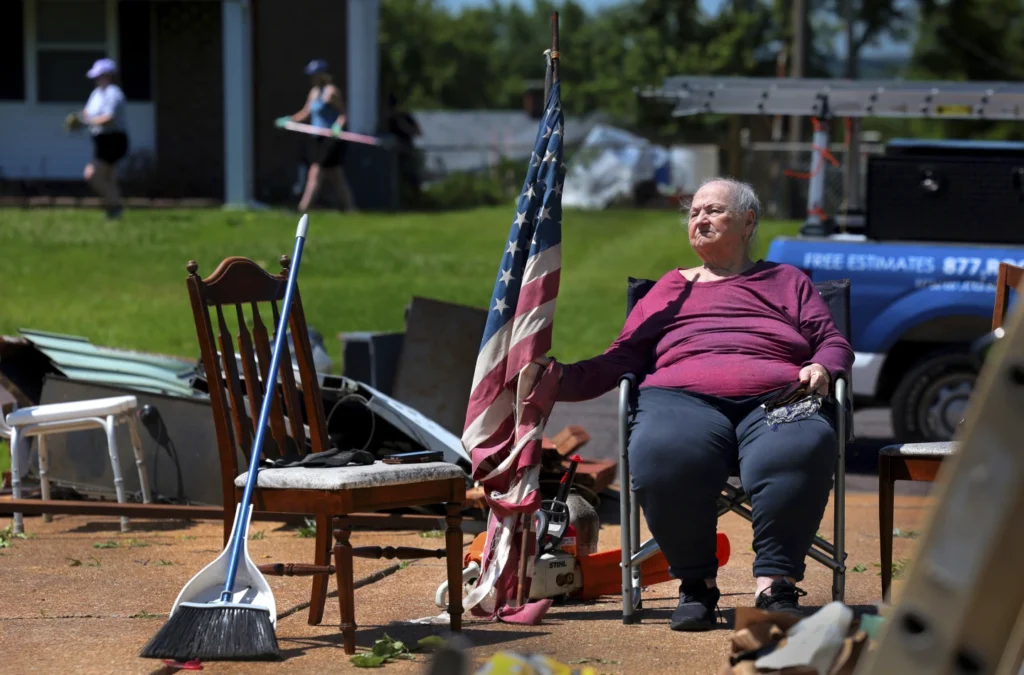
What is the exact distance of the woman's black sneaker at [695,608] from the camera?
4.84m

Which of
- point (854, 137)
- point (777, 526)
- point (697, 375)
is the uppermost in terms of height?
point (854, 137)

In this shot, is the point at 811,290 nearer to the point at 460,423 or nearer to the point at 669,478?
the point at 669,478

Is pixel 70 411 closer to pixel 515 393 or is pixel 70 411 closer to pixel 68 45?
pixel 515 393

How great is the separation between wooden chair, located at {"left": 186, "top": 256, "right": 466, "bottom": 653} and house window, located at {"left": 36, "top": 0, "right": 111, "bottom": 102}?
706 inches

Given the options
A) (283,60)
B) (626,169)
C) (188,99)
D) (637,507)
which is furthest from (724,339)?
(626,169)

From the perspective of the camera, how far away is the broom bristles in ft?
13.9

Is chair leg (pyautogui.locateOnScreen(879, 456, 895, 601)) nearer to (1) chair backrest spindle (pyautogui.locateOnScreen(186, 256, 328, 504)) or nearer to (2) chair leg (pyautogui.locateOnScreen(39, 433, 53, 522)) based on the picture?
(1) chair backrest spindle (pyautogui.locateOnScreen(186, 256, 328, 504))

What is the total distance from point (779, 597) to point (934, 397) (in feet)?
13.6

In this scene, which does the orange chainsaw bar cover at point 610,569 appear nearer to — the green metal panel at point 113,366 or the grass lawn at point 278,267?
the green metal panel at point 113,366

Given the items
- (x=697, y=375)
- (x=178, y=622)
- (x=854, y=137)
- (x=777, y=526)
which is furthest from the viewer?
(x=854, y=137)

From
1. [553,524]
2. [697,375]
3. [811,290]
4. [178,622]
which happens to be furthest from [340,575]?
[811,290]

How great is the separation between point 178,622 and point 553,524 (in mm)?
1513

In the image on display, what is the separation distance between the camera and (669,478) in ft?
15.7

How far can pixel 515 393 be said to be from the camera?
17.0ft
